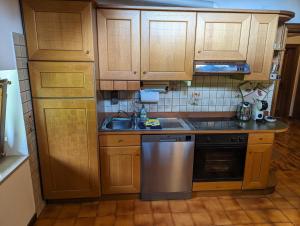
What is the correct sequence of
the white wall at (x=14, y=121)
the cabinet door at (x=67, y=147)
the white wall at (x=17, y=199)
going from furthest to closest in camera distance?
the cabinet door at (x=67, y=147) → the white wall at (x=14, y=121) → the white wall at (x=17, y=199)

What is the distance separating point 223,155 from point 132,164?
101 cm

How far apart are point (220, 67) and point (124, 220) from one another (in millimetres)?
1856

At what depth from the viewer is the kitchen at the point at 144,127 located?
6.28 ft

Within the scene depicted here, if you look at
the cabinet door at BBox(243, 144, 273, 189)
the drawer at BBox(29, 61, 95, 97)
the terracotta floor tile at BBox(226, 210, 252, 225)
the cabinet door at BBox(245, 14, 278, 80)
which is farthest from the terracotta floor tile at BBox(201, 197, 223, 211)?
the drawer at BBox(29, 61, 95, 97)

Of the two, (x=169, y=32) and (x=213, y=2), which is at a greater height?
(x=213, y=2)

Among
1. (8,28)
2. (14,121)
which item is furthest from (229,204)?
(8,28)

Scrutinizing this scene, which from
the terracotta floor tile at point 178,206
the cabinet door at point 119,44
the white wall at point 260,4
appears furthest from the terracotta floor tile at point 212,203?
the white wall at point 260,4

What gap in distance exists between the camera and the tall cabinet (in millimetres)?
1814

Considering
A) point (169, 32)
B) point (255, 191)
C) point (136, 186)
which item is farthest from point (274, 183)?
point (169, 32)

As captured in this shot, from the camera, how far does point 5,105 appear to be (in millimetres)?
1674

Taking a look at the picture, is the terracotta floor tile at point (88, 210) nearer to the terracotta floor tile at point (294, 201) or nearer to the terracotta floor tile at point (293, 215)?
the terracotta floor tile at point (293, 215)

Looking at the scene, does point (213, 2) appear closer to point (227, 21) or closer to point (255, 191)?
point (227, 21)

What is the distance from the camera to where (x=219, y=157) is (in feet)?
7.63

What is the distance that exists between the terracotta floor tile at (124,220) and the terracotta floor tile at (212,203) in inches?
32.7
